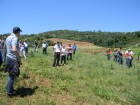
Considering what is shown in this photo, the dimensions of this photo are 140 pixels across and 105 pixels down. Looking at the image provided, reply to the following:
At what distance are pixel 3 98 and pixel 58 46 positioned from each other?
9479mm

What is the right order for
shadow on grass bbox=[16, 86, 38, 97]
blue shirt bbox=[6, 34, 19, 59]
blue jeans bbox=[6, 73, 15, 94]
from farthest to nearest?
shadow on grass bbox=[16, 86, 38, 97]
blue jeans bbox=[6, 73, 15, 94]
blue shirt bbox=[6, 34, 19, 59]

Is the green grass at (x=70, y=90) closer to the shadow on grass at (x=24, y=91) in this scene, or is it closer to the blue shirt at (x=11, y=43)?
the shadow on grass at (x=24, y=91)

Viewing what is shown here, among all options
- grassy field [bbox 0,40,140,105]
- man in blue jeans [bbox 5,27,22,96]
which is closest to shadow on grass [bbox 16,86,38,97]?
grassy field [bbox 0,40,140,105]

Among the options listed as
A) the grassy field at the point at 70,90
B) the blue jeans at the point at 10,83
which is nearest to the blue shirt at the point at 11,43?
the blue jeans at the point at 10,83

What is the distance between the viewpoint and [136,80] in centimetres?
1398

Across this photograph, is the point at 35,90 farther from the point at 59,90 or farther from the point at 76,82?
the point at 76,82

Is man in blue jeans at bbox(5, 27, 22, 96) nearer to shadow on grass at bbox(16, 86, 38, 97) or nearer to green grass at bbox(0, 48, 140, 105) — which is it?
shadow on grass at bbox(16, 86, 38, 97)

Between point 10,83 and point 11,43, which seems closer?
point 11,43

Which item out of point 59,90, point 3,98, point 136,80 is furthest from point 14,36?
point 136,80

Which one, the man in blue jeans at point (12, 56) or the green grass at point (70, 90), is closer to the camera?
the man in blue jeans at point (12, 56)

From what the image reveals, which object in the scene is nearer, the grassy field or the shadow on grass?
the grassy field

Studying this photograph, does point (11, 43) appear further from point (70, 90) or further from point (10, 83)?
point (70, 90)

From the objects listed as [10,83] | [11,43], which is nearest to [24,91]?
[10,83]

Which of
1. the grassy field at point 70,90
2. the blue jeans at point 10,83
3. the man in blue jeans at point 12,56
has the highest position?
the man in blue jeans at point 12,56
